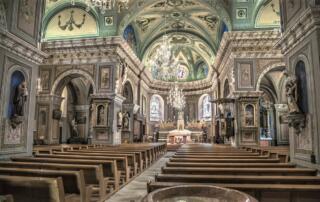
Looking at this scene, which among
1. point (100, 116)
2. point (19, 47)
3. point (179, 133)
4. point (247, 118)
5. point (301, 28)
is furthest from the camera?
point (179, 133)

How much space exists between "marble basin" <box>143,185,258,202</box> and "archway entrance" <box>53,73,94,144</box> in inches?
680

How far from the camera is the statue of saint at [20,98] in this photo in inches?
259

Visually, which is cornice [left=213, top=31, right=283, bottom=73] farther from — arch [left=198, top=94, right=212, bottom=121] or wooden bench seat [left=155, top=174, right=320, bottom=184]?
arch [left=198, top=94, right=212, bottom=121]

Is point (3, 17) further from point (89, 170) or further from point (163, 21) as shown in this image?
point (163, 21)

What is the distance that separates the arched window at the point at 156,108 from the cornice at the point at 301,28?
21.2 meters

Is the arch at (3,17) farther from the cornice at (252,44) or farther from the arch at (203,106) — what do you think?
the arch at (203,106)

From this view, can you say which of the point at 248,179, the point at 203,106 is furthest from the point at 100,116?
the point at 203,106

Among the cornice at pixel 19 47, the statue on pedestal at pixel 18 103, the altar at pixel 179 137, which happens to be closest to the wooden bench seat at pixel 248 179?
the statue on pedestal at pixel 18 103

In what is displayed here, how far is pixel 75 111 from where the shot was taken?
20531mm

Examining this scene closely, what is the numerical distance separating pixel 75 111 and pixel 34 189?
60.6 ft

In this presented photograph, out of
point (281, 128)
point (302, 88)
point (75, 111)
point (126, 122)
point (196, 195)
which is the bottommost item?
point (196, 195)

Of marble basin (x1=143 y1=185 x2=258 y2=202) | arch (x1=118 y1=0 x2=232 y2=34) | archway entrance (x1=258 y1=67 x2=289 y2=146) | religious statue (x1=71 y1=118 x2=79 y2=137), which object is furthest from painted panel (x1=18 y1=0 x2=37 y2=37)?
archway entrance (x1=258 y1=67 x2=289 y2=146)

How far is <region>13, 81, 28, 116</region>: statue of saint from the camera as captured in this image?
658 cm

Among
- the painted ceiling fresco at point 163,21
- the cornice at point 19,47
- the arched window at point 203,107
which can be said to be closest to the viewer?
the cornice at point 19,47
